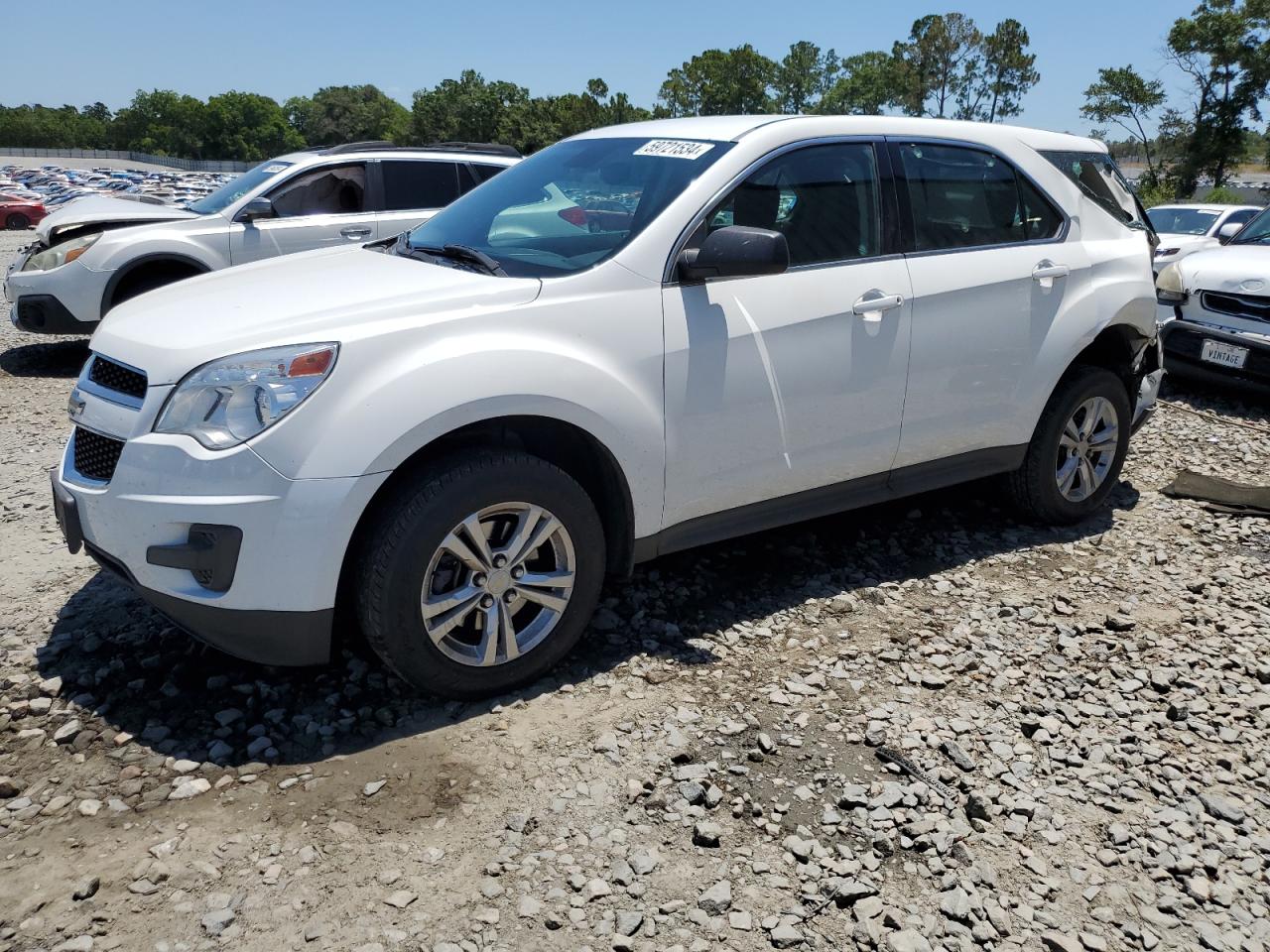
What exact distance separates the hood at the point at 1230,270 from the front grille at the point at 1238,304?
0.04m

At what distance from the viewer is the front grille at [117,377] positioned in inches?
123

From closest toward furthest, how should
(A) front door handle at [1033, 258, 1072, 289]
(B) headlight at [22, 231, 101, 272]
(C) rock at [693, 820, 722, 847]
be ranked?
(C) rock at [693, 820, 722, 847], (A) front door handle at [1033, 258, 1072, 289], (B) headlight at [22, 231, 101, 272]

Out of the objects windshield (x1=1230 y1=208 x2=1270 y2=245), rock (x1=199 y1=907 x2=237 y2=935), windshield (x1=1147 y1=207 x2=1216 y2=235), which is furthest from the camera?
windshield (x1=1147 y1=207 x2=1216 y2=235)

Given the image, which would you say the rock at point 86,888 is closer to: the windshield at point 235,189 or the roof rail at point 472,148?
the windshield at point 235,189

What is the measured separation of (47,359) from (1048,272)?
859 centimetres

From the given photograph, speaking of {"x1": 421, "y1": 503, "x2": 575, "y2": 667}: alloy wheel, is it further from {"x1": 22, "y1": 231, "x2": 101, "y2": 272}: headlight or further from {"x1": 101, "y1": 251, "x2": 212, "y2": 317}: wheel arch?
{"x1": 22, "y1": 231, "x2": 101, "y2": 272}: headlight

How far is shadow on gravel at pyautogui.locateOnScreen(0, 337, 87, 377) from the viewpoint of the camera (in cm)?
867

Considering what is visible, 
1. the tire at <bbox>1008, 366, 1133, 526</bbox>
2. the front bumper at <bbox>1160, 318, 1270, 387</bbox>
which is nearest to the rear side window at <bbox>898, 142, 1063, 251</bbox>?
the tire at <bbox>1008, 366, 1133, 526</bbox>

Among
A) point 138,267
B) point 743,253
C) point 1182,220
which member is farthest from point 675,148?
point 1182,220

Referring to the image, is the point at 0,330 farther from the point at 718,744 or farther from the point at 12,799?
the point at 718,744

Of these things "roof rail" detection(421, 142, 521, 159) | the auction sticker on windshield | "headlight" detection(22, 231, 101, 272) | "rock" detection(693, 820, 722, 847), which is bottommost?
"rock" detection(693, 820, 722, 847)

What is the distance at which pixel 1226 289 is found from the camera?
7801 millimetres

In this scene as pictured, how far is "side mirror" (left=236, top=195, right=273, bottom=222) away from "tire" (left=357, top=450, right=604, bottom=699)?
6.21m

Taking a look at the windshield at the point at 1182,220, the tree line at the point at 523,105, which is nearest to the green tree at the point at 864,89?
the tree line at the point at 523,105
